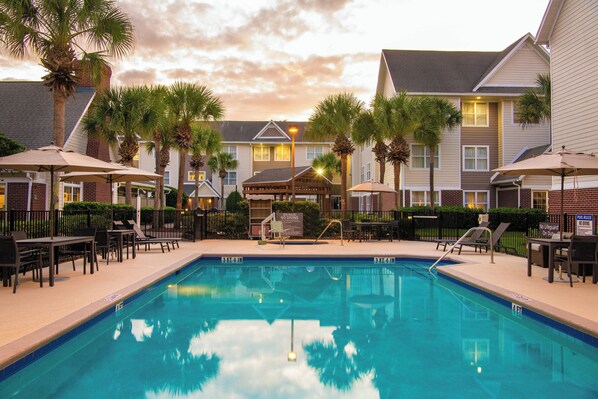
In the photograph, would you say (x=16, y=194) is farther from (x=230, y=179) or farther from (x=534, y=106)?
(x=534, y=106)

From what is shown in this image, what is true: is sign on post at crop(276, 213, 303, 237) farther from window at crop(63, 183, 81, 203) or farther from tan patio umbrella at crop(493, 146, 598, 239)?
window at crop(63, 183, 81, 203)

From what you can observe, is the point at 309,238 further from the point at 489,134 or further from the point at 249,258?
the point at 489,134

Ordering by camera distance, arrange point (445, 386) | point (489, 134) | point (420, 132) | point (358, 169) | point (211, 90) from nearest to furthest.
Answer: point (445, 386) → point (211, 90) → point (420, 132) → point (489, 134) → point (358, 169)

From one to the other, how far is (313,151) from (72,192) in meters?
24.2

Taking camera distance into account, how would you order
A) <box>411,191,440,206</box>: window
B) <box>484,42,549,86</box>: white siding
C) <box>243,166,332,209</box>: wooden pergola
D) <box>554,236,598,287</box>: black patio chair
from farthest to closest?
1. <box>484,42,549,86</box>: white siding
2. <box>411,191,440,206</box>: window
3. <box>243,166,332,209</box>: wooden pergola
4. <box>554,236,598,287</box>: black patio chair

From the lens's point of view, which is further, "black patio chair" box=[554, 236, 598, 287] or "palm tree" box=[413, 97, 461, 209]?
"palm tree" box=[413, 97, 461, 209]

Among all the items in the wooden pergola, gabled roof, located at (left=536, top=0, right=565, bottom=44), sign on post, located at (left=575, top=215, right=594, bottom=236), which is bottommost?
sign on post, located at (left=575, top=215, right=594, bottom=236)

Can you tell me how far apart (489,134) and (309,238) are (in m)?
16.0

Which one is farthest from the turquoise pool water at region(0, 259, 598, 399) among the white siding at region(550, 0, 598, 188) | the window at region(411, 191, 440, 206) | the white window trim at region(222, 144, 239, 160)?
the white window trim at region(222, 144, 239, 160)

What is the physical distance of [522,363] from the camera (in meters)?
5.28

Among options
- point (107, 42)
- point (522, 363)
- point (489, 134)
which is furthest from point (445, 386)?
point (489, 134)

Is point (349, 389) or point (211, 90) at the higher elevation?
point (211, 90)

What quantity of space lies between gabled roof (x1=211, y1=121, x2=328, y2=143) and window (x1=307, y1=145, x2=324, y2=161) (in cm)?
128

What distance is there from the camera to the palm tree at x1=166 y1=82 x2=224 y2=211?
23.7 m
